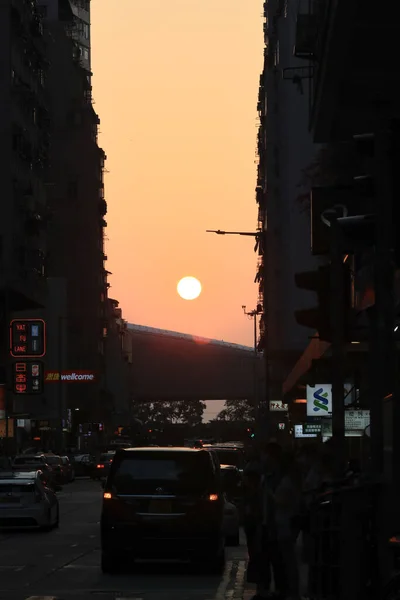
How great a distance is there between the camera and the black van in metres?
22.4

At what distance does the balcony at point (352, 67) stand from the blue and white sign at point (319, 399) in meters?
19.1

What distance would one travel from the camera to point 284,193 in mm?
103125

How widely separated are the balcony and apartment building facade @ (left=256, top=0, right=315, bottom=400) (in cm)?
4790

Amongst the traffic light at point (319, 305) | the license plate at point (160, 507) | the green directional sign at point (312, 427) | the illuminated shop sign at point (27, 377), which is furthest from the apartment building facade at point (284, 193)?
the traffic light at point (319, 305)

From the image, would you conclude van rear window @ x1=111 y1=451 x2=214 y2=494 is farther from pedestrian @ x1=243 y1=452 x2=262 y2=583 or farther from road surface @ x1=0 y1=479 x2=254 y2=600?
pedestrian @ x1=243 y1=452 x2=262 y2=583

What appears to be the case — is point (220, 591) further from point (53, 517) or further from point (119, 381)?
point (119, 381)

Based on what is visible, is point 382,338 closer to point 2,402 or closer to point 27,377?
point 2,402

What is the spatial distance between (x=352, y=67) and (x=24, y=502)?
18.5 m

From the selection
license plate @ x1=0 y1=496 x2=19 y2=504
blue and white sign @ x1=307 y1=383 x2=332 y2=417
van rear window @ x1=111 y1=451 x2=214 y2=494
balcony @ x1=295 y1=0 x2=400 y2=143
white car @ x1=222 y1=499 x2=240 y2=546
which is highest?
balcony @ x1=295 y1=0 x2=400 y2=143

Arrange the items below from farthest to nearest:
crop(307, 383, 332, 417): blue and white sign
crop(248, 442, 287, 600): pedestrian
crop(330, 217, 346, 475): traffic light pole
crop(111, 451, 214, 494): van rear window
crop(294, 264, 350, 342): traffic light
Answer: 1. crop(307, 383, 332, 417): blue and white sign
2. crop(111, 451, 214, 494): van rear window
3. crop(248, 442, 287, 600): pedestrian
4. crop(330, 217, 346, 475): traffic light pole
5. crop(294, 264, 350, 342): traffic light

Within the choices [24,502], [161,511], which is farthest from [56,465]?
[161,511]

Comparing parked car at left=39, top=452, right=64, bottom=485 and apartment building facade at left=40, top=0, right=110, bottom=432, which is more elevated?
apartment building facade at left=40, top=0, right=110, bottom=432

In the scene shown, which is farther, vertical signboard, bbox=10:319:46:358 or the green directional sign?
vertical signboard, bbox=10:319:46:358

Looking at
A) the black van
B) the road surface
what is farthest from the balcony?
the road surface
